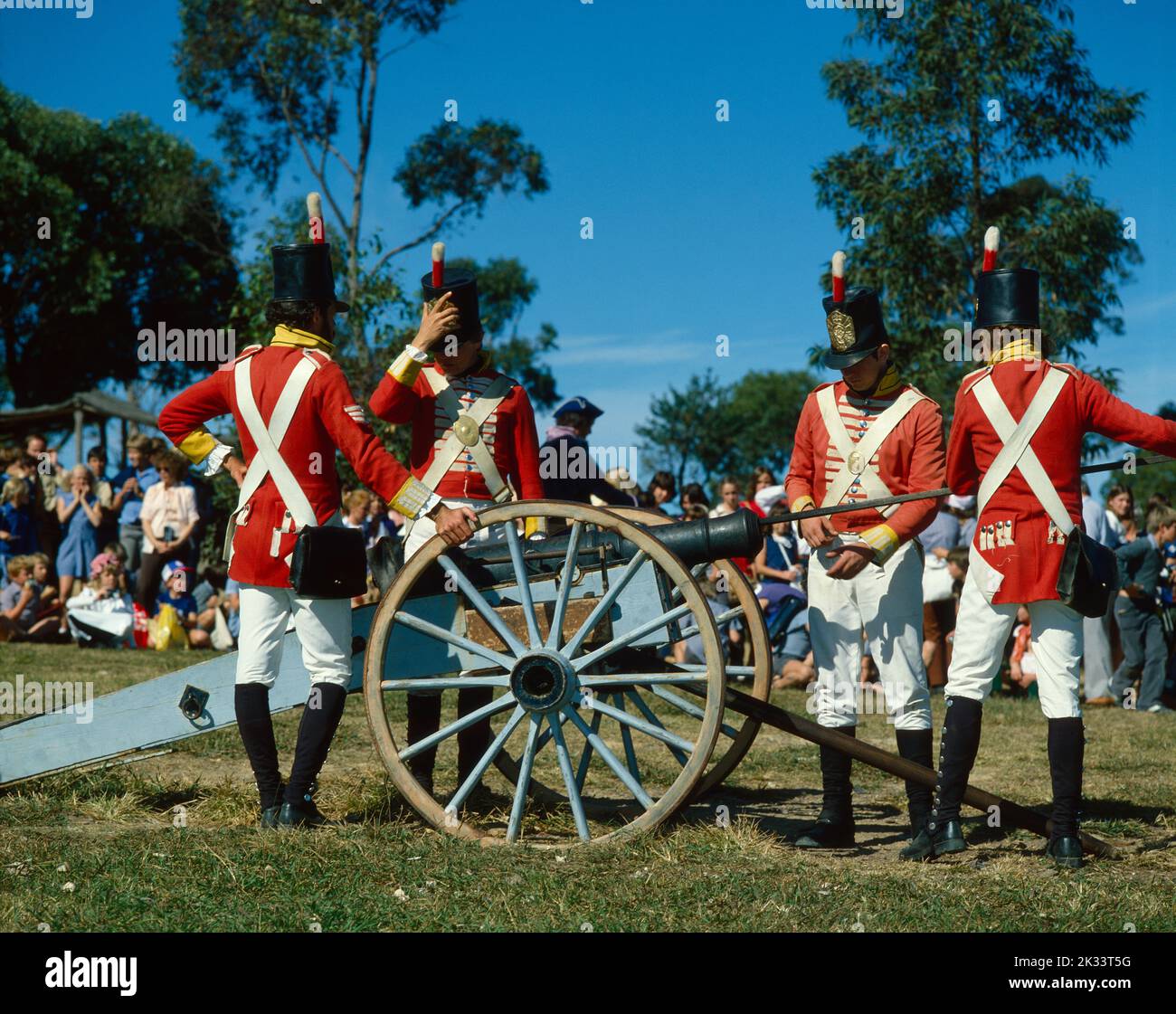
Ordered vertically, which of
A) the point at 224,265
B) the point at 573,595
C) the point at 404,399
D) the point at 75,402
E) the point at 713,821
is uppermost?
the point at 224,265

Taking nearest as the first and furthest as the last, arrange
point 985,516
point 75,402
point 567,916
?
point 567,916 < point 985,516 < point 75,402

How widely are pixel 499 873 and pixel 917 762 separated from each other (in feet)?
5.69

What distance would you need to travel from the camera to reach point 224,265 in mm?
28594

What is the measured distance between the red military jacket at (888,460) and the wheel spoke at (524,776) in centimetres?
136

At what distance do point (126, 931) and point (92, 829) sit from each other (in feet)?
4.51

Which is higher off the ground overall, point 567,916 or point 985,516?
point 985,516

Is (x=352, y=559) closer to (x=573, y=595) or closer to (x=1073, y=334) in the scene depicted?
(x=573, y=595)

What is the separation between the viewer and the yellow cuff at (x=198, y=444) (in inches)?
192

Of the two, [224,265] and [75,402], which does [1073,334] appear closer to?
[75,402]

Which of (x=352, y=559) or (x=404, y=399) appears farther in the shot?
(x=404, y=399)

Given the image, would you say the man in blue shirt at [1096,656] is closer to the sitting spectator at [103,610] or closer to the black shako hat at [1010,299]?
the black shako hat at [1010,299]

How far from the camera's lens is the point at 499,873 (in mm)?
4004
